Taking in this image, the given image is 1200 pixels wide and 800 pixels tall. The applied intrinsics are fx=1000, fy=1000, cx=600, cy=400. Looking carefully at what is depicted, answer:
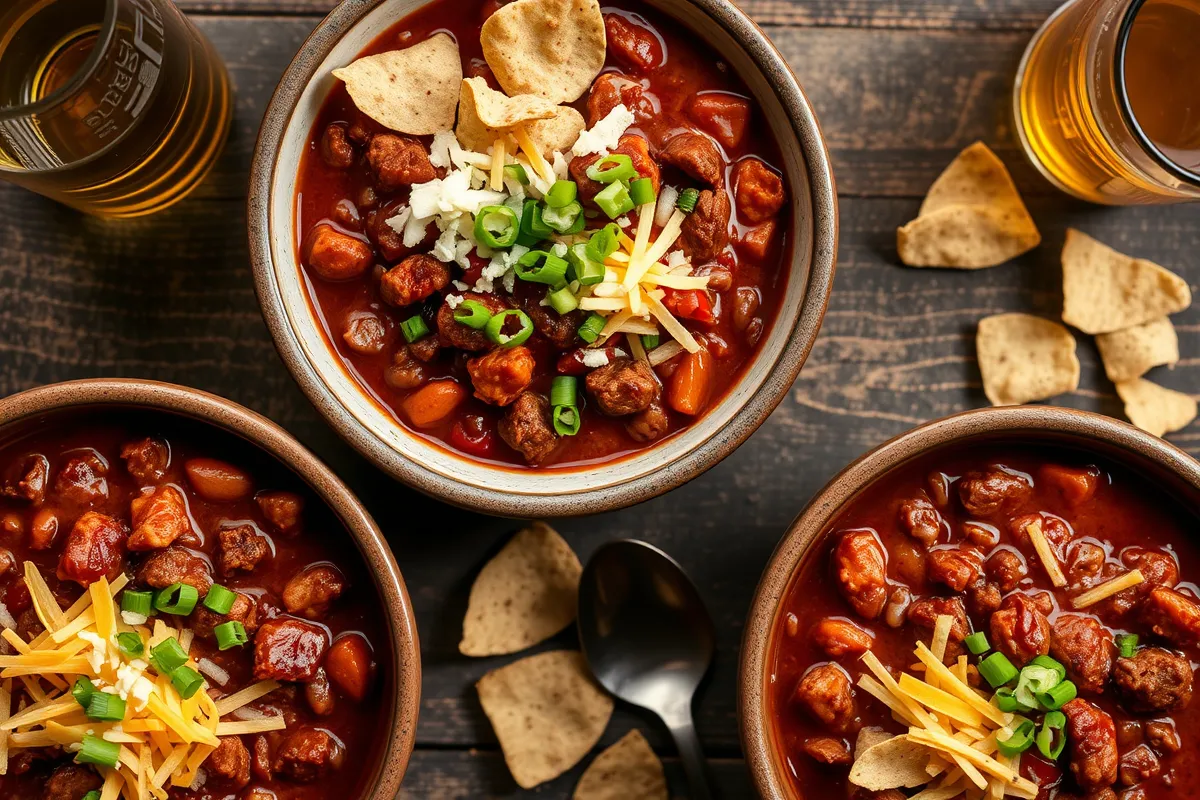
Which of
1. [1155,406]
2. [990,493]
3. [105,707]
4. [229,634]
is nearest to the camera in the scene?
[105,707]

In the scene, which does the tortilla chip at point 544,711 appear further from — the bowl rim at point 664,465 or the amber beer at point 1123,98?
the amber beer at point 1123,98

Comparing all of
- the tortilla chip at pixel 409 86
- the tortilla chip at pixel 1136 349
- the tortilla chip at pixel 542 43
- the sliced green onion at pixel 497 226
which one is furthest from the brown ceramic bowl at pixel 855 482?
the tortilla chip at pixel 409 86

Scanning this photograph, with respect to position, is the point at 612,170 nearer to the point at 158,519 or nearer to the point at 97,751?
the point at 158,519

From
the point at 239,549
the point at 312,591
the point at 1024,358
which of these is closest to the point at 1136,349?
the point at 1024,358

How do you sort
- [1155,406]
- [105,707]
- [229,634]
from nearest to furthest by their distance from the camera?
[105,707], [229,634], [1155,406]

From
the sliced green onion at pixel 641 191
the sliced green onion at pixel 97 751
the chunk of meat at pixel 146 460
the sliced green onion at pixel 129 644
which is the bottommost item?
the sliced green onion at pixel 97 751

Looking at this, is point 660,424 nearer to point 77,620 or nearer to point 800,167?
point 800,167

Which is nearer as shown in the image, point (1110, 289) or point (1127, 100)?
point (1127, 100)
